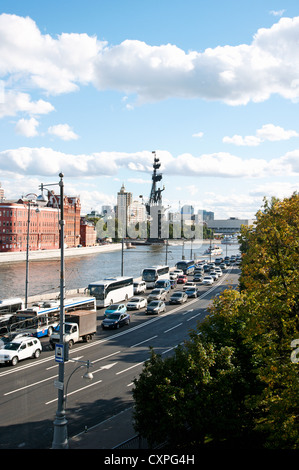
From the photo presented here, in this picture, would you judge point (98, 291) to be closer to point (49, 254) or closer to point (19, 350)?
point (19, 350)

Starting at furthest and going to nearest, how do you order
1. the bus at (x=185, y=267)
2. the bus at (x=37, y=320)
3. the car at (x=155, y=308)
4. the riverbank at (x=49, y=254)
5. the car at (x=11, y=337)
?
the riverbank at (x=49, y=254), the bus at (x=185, y=267), the car at (x=155, y=308), the bus at (x=37, y=320), the car at (x=11, y=337)

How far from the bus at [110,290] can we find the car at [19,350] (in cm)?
1513

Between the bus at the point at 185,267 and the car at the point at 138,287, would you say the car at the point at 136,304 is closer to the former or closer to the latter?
the car at the point at 138,287

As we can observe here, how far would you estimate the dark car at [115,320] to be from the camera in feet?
106

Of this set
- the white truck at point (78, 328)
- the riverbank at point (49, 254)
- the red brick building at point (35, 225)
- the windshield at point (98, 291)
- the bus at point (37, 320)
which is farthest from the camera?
the red brick building at point (35, 225)

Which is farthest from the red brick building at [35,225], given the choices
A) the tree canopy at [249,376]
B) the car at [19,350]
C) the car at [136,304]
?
the tree canopy at [249,376]

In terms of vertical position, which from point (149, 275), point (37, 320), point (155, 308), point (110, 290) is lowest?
point (155, 308)

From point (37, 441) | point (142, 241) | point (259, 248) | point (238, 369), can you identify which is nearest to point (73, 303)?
point (37, 441)

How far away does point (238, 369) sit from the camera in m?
14.0

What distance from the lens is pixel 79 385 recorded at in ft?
66.7

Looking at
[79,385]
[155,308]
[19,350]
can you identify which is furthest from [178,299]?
[79,385]

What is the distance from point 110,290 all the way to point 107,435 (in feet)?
86.5
